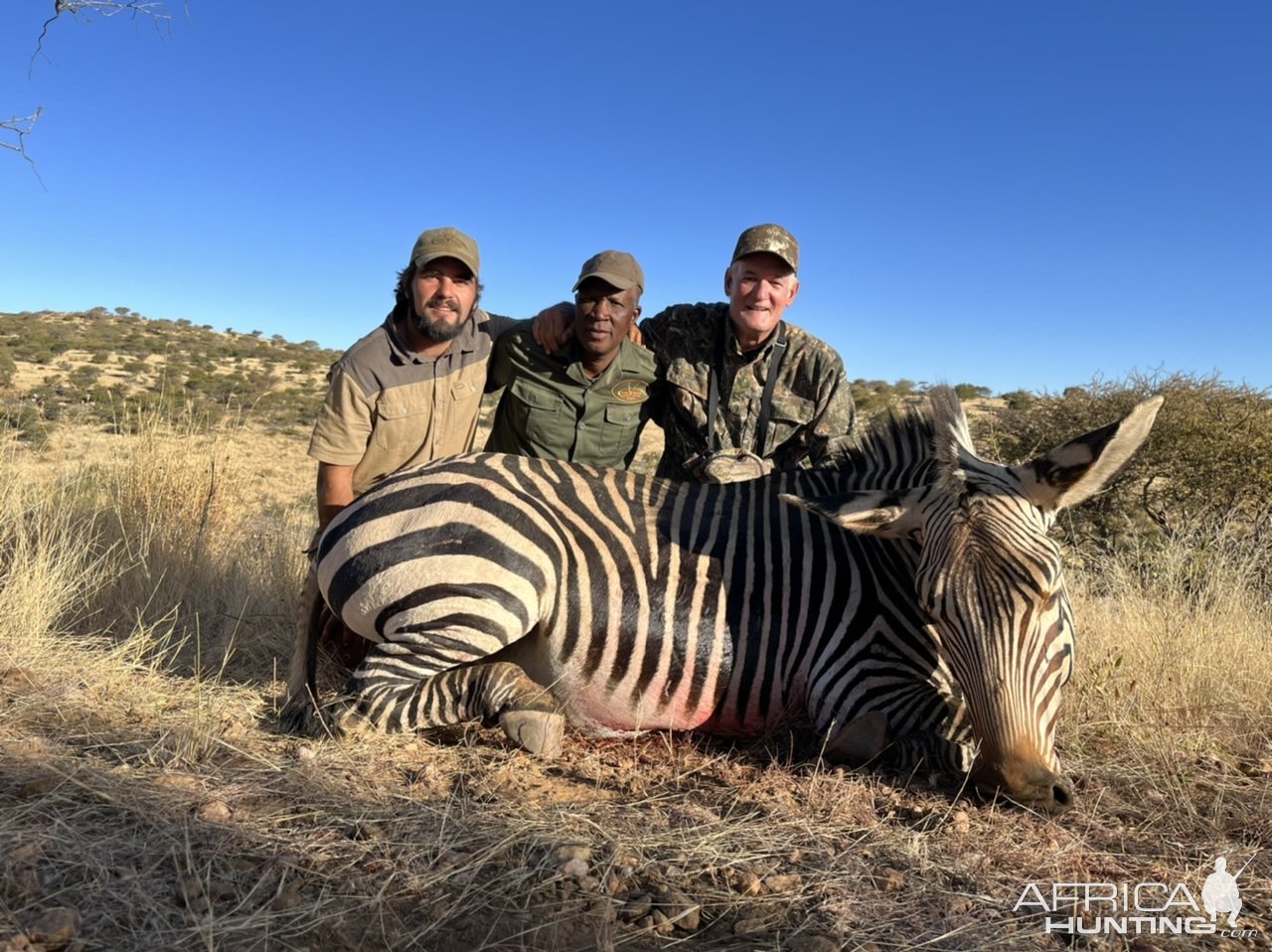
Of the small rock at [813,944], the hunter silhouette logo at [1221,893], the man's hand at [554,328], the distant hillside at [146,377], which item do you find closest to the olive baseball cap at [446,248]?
the man's hand at [554,328]

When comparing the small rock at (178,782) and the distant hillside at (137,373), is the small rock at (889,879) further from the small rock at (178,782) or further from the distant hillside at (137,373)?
the distant hillside at (137,373)

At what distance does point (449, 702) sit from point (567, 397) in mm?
2307

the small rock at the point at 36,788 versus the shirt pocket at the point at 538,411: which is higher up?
the shirt pocket at the point at 538,411

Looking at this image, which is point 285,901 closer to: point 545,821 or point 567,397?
point 545,821

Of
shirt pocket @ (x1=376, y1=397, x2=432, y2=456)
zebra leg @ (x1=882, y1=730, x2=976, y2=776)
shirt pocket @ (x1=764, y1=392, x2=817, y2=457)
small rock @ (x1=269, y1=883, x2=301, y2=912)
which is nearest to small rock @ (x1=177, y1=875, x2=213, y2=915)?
small rock @ (x1=269, y1=883, x2=301, y2=912)

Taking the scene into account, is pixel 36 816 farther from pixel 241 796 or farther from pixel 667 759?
pixel 667 759

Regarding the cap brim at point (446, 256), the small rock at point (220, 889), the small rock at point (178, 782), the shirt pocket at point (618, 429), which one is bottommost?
the small rock at point (178, 782)

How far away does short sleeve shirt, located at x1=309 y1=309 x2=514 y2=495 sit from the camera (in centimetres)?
465

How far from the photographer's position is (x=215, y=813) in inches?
100

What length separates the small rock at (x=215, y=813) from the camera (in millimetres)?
2531

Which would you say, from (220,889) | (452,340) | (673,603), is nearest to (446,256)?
(452,340)

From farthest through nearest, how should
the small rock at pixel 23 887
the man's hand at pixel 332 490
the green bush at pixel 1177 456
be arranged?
the green bush at pixel 1177 456 → the man's hand at pixel 332 490 → the small rock at pixel 23 887

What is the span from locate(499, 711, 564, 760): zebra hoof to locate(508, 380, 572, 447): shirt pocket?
231 centimetres

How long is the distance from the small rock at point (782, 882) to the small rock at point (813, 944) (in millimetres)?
221
